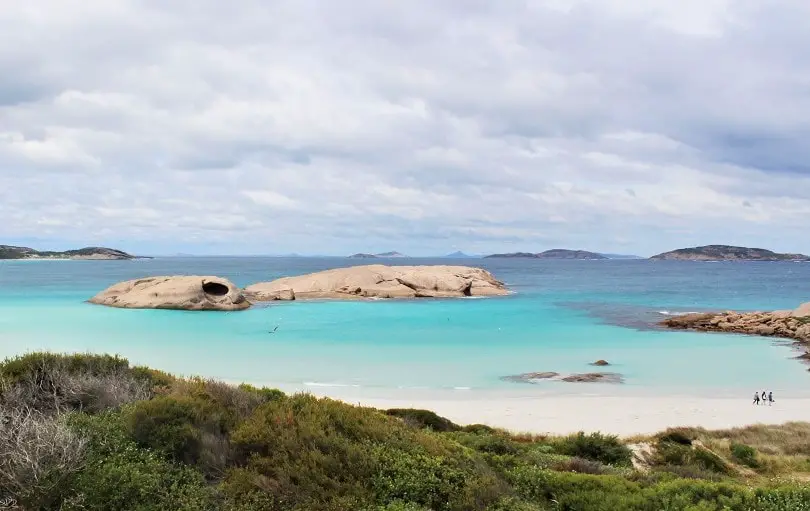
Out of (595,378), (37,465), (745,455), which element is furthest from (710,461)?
(595,378)

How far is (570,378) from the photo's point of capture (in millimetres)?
27234

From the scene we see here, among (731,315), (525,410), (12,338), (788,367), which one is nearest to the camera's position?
(525,410)

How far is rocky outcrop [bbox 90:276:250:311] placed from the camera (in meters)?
55.1

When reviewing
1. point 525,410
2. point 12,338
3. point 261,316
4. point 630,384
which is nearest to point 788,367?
point 630,384

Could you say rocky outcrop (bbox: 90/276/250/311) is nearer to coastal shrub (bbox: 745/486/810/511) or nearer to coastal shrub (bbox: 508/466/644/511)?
coastal shrub (bbox: 508/466/644/511)

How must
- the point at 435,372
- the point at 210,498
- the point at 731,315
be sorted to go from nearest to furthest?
the point at 210,498, the point at 435,372, the point at 731,315

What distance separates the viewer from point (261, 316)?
5041 cm

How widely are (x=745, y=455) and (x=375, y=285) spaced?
57.7m

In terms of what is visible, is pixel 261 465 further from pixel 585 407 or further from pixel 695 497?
pixel 585 407

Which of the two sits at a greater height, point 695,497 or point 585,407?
point 695,497

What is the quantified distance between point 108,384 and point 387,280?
203 ft

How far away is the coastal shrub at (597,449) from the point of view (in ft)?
42.7

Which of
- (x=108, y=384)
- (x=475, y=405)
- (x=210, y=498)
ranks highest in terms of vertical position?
(x=108, y=384)

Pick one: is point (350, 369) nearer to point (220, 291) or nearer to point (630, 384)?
point (630, 384)
